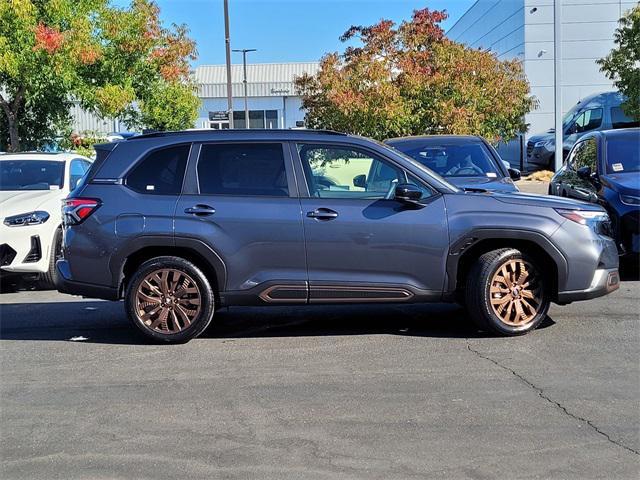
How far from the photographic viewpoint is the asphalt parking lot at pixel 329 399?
407 centimetres

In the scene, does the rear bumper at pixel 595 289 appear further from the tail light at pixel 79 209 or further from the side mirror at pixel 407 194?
the tail light at pixel 79 209

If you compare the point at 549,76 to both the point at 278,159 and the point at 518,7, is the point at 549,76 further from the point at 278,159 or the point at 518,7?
the point at 278,159

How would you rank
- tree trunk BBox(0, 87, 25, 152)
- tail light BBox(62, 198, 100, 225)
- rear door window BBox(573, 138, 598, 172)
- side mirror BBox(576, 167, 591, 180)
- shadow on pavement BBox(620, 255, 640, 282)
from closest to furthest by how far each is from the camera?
1. tail light BBox(62, 198, 100, 225)
2. shadow on pavement BBox(620, 255, 640, 282)
3. side mirror BBox(576, 167, 591, 180)
4. rear door window BBox(573, 138, 598, 172)
5. tree trunk BBox(0, 87, 25, 152)

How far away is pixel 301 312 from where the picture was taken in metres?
7.75

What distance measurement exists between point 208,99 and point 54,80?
39794 mm

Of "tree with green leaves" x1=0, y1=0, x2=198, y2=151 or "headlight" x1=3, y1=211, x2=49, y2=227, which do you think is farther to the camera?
"tree with green leaves" x1=0, y1=0, x2=198, y2=151

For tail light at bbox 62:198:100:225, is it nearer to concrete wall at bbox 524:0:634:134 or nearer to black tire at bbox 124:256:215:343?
black tire at bbox 124:256:215:343

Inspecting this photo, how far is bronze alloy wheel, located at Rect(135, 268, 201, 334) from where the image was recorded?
637cm

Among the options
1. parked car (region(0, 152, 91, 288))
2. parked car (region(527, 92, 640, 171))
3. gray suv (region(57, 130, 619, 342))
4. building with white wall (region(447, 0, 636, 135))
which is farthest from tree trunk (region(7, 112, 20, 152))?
building with white wall (region(447, 0, 636, 135))

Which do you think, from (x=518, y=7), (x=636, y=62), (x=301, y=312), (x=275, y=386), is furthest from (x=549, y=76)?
(x=275, y=386)

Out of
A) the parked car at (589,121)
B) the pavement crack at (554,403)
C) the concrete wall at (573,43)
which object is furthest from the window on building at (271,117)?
the pavement crack at (554,403)

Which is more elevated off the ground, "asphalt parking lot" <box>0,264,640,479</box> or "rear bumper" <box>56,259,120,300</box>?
"rear bumper" <box>56,259,120,300</box>

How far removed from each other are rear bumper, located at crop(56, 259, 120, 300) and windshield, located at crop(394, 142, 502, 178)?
5.26 meters

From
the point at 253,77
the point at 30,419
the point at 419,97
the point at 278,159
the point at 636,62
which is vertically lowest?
the point at 30,419
